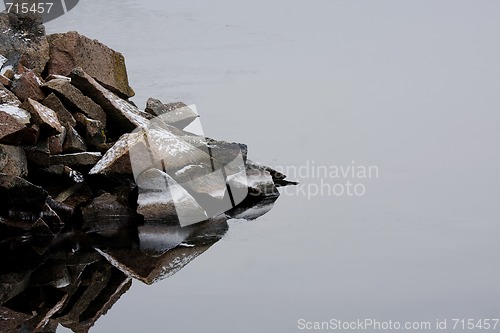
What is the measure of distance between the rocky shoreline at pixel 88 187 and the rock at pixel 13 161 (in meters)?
0.01

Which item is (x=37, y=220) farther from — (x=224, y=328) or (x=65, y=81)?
(x=224, y=328)

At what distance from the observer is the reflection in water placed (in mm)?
6996

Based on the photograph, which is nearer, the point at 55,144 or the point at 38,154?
the point at 38,154

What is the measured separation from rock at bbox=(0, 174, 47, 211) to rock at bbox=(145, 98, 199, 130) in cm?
447

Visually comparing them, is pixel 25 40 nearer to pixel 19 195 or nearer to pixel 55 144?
pixel 55 144

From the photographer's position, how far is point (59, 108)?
11.8 metres

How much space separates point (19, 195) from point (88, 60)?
4406 millimetres

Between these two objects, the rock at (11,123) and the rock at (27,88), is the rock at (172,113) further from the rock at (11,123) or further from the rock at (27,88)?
the rock at (11,123)

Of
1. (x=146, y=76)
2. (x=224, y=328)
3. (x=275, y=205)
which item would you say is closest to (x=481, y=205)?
(x=275, y=205)

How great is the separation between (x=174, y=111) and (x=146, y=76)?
373 inches

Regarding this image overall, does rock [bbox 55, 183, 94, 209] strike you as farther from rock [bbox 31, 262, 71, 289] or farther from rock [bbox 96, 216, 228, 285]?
rock [bbox 31, 262, 71, 289]

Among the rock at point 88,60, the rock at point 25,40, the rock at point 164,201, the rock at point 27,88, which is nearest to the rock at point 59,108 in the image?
the rock at point 27,88

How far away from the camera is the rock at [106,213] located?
35.4 ft

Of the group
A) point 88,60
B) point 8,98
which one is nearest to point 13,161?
point 8,98
